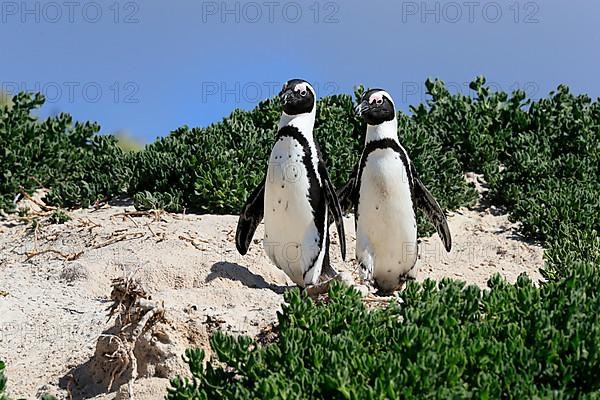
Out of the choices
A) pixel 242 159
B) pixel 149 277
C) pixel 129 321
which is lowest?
pixel 129 321

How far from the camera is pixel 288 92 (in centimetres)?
→ 579

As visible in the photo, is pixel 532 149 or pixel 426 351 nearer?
pixel 426 351

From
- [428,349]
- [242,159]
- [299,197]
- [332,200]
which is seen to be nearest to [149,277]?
[299,197]

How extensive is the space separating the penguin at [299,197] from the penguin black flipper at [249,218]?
0.35 metres

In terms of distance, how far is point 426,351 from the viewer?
334 cm

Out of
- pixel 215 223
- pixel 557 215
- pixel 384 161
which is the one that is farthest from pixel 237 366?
pixel 557 215

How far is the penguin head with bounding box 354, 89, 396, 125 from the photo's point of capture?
582cm

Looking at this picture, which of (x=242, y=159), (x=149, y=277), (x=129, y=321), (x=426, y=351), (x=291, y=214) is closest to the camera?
(x=426, y=351)

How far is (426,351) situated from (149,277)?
10.4 feet

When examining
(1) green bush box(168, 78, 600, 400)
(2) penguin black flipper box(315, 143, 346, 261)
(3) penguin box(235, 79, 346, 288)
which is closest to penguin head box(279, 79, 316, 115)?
(3) penguin box(235, 79, 346, 288)

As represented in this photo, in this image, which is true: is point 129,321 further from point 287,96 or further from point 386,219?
point 386,219

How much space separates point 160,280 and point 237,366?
2722 mm

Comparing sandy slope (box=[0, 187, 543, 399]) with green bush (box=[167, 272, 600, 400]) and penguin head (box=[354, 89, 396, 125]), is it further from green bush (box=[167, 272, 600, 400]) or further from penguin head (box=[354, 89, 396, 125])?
penguin head (box=[354, 89, 396, 125])

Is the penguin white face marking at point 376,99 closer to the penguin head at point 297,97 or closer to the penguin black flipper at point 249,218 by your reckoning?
the penguin head at point 297,97
